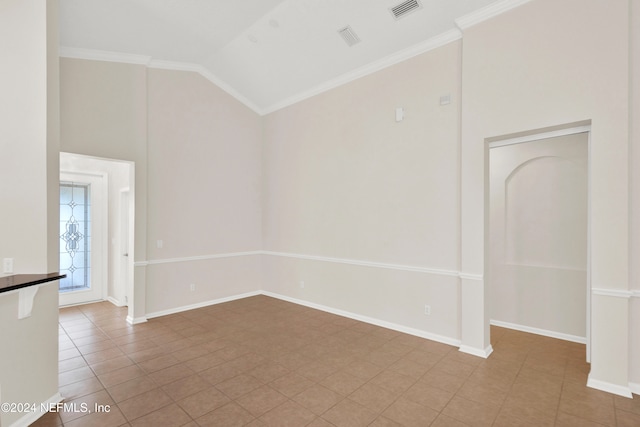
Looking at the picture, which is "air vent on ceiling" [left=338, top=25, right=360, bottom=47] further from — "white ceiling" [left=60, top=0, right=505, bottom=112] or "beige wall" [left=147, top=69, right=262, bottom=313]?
"beige wall" [left=147, top=69, right=262, bottom=313]

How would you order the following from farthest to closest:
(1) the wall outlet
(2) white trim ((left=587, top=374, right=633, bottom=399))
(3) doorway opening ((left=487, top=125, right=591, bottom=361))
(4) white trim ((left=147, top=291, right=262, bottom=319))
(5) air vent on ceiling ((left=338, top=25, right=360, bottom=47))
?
(4) white trim ((left=147, top=291, right=262, bottom=319))
(5) air vent on ceiling ((left=338, top=25, right=360, bottom=47))
(3) doorway opening ((left=487, top=125, right=591, bottom=361))
(2) white trim ((left=587, top=374, right=633, bottom=399))
(1) the wall outlet

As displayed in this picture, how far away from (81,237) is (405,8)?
6.44 meters

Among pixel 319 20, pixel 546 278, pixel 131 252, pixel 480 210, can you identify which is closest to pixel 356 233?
pixel 480 210

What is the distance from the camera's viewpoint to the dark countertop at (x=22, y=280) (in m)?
2.01

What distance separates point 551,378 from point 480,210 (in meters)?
1.80

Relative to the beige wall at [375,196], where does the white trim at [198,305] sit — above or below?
below

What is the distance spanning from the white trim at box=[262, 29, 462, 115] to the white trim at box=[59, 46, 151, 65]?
2.37m

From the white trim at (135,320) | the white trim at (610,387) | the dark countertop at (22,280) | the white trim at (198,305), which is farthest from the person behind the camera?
the white trim at (198,305)

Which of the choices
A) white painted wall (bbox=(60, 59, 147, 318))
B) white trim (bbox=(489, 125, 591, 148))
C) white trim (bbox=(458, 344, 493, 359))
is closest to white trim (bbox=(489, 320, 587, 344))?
white trim (bbox=(458, 344, 493, 359))

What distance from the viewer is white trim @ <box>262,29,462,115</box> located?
12.6ft

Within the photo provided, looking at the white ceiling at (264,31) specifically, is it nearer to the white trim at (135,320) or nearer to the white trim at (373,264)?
the white trim at (373,264)

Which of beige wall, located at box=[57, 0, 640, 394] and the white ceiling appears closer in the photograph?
beige wall, located at box=[57, 0, 640, 394]

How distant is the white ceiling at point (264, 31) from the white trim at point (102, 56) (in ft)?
0.15

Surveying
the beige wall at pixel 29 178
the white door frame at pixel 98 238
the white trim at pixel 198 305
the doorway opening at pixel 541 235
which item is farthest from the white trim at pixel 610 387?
the white door frame at pixel 98 238
